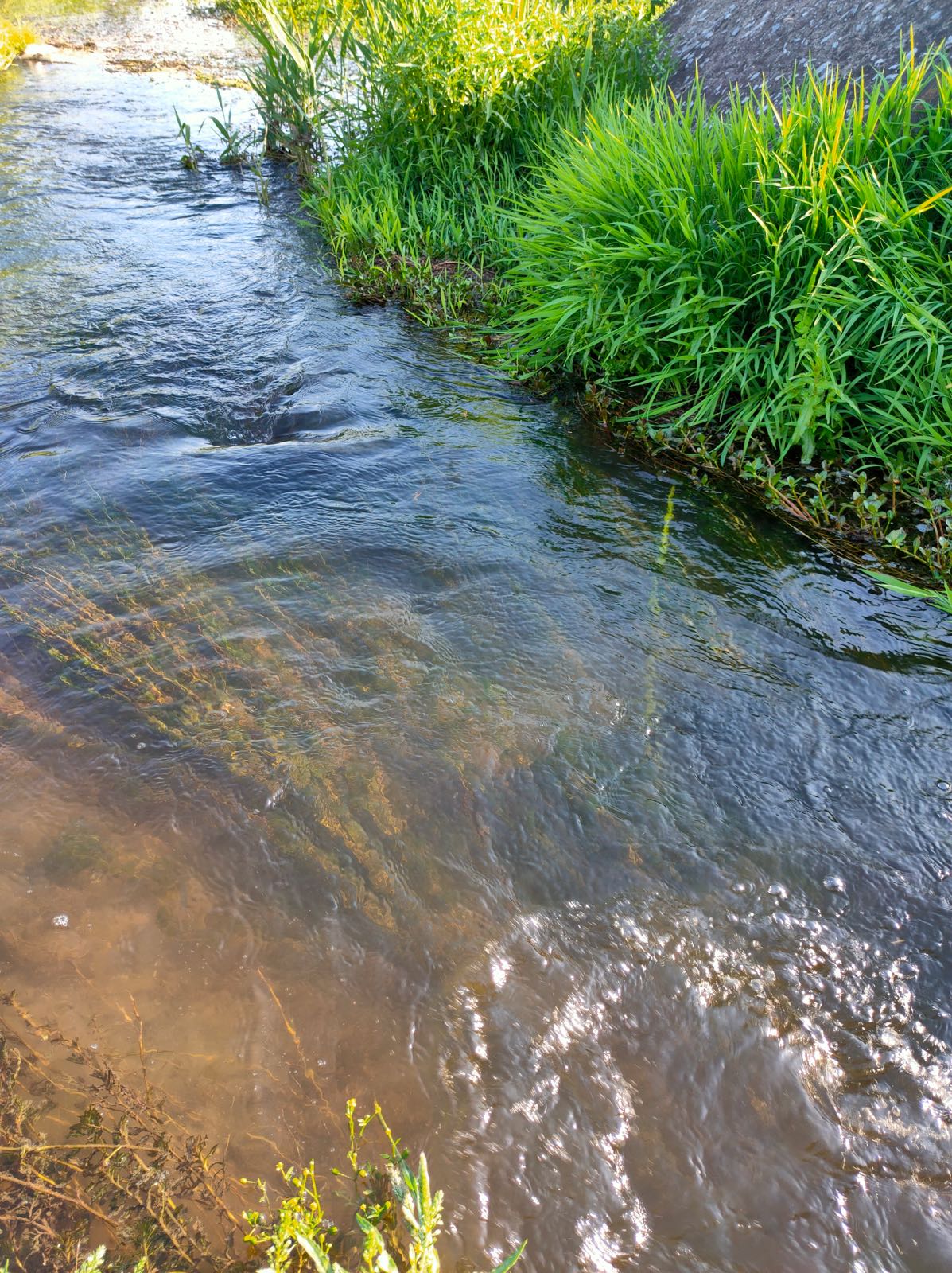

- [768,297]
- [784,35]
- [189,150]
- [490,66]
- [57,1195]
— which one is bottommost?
[57,1195]

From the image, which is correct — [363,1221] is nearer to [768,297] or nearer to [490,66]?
[768,297]

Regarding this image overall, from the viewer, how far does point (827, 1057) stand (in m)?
1.92

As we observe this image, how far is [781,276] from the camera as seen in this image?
12.4 ft

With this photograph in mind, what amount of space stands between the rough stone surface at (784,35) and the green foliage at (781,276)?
180 centimetres

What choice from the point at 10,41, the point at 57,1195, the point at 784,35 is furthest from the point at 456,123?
the point at 10,41

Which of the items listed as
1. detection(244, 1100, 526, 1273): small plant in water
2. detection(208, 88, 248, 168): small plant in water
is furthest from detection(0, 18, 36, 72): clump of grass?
detection(244, 1100, 526, 1273): small plant in water

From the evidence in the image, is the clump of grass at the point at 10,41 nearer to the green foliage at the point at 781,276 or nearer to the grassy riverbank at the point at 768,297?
the grassy riverbank at the point at 768,297

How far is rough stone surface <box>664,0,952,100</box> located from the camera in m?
5.41

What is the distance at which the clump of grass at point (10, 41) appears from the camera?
438 inches

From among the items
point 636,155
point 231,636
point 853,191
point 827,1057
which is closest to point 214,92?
point 636,155

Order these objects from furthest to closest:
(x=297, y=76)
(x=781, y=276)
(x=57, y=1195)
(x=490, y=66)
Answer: (x=297, y=76), (x=490, y=66), (x=781, y=276), (x=57, y=1195)

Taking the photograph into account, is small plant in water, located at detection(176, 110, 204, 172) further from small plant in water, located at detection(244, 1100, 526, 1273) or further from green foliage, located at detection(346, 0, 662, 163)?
small plant in water, located at detection(244, 1100, 526, 1273)

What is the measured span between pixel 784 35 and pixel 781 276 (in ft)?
12.0

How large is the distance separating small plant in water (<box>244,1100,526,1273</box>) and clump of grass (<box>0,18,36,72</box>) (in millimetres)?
13589
